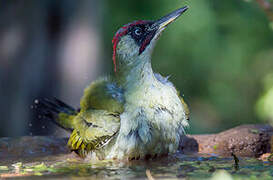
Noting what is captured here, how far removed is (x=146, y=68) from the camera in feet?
16.7

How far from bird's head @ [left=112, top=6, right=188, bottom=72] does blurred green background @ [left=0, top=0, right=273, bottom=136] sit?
10.1 ft

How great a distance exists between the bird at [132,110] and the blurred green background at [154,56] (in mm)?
3183

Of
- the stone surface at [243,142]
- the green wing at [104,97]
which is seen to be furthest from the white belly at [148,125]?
the stone surface at [243,142]

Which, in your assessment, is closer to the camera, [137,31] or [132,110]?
[132,110]

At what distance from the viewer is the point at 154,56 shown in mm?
14156

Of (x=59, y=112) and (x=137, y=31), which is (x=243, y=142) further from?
(x=59, y=112)

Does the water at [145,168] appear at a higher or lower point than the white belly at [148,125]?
lower

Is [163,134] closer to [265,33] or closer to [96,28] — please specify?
[96,28]

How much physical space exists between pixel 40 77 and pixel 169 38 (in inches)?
215

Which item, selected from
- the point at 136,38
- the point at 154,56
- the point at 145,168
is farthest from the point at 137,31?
the point at 154,56

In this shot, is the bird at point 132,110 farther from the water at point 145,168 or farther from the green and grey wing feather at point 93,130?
the water at point 145,168

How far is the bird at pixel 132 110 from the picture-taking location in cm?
470

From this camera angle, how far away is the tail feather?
5785 millimetres

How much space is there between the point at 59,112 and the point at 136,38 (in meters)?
1.44
